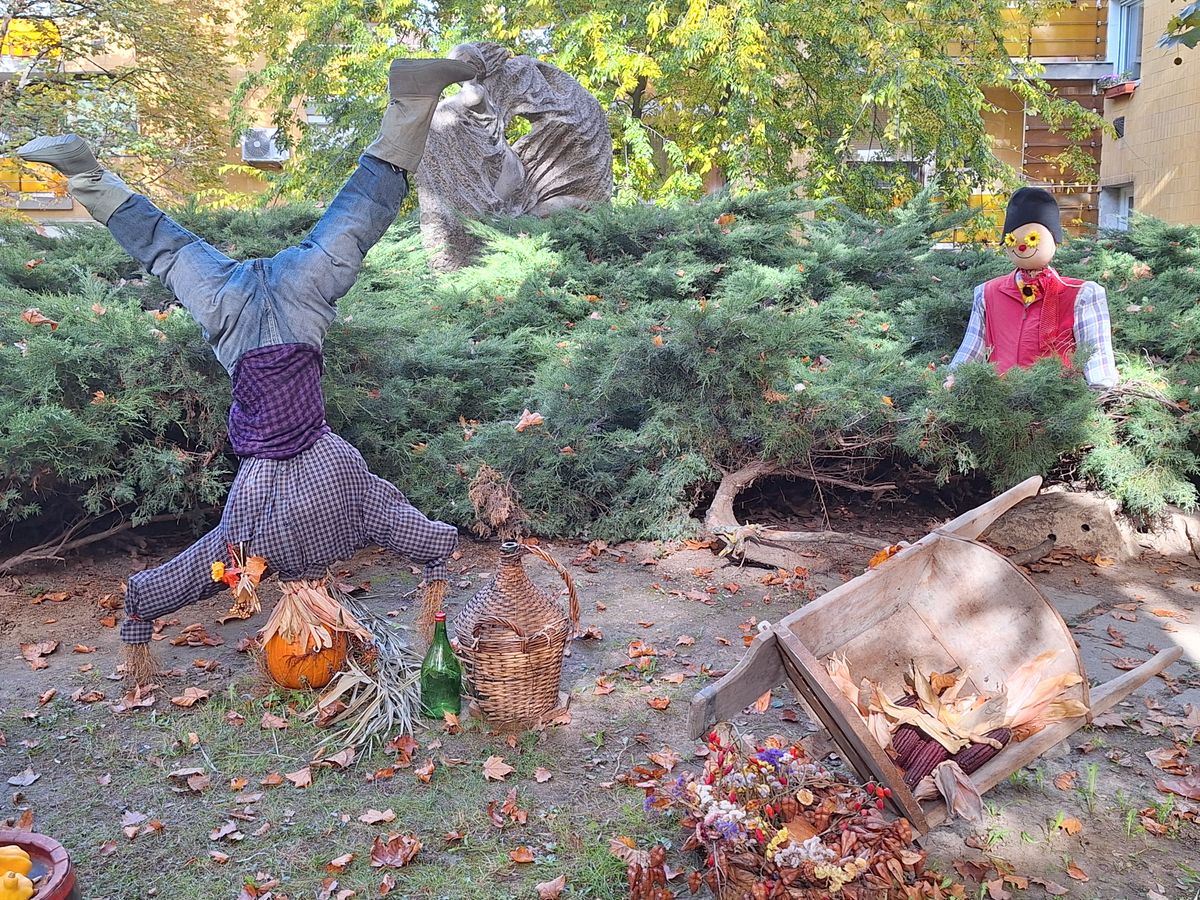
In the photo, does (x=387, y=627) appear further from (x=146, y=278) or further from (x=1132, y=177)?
(x=1132, y=177)

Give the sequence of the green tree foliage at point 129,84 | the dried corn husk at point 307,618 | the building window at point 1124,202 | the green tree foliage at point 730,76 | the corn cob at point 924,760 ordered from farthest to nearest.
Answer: the building window at point 1124,202 → the green tree foliage at point 129,84 → the green tree foliage at point 730,76 → the dried corn husk at point 307,618 → the corn cob at point 924,760

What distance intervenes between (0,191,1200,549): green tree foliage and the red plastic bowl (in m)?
2.99

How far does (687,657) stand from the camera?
453cm

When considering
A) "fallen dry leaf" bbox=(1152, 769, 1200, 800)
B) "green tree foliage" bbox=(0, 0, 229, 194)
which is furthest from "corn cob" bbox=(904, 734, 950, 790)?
"green tree foliage" bbox=(0, 0, 229, 194)

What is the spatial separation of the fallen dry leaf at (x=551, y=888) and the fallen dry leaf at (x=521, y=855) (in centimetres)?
12

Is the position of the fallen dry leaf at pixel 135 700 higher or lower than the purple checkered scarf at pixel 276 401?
lower

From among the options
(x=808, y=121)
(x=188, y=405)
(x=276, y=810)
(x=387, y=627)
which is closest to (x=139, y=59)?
(x=808, y=121)

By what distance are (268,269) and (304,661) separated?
1521 mm

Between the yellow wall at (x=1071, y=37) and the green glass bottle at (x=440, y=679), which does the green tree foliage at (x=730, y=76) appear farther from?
the green glass bottle at (x=440, y=679)

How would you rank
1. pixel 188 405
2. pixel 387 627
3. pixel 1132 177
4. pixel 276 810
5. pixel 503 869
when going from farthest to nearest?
pixel 1132 177
pixel 188 405
pixel 387 627
pixel 276 810
pixel 503 869

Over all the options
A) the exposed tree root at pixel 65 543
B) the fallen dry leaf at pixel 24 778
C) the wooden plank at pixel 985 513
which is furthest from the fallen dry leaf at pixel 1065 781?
the exposed tree root at pixel 65 543

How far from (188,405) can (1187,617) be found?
5.23 metres

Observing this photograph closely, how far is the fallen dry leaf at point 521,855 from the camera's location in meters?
3.03

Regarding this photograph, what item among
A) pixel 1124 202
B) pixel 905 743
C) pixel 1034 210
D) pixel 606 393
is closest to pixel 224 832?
pixel 905 743
